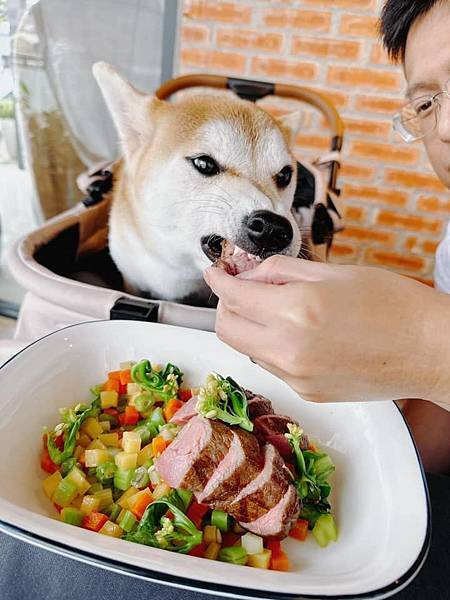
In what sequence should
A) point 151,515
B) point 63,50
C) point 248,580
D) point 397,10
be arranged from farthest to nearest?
point 63,50
point 397,10
point 151,515
point 248,580

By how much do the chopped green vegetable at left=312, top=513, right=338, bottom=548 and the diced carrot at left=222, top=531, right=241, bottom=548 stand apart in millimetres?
89

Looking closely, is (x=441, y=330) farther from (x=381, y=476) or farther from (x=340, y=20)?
(x=340, y=20)

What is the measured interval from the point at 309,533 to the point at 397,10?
0.73 meters

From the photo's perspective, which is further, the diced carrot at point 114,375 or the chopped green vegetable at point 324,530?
the diced carrot at point 114,375

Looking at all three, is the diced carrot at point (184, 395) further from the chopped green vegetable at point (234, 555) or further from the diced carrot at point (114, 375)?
the chopped green vegetable at point (234, 555)

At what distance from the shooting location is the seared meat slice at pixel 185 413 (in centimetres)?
66

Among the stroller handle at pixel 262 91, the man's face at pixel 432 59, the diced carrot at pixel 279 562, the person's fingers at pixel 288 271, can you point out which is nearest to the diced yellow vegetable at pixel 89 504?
the diced carrot at pixel 279 562

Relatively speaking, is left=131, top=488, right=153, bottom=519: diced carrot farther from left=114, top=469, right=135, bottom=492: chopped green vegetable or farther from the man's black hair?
the man's black hair

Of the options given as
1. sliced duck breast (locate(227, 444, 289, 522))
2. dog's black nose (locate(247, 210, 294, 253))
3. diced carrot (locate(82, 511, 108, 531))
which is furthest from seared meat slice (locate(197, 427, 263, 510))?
dog's black nose (locate(247, 210, 294, 253))

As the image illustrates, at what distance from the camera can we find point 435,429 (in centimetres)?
87

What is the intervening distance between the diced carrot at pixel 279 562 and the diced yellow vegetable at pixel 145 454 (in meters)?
0.20

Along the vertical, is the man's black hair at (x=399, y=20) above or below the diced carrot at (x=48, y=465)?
above

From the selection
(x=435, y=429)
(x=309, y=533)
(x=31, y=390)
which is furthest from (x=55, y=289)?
(x=435, y=429)

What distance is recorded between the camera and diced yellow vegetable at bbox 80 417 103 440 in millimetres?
704
